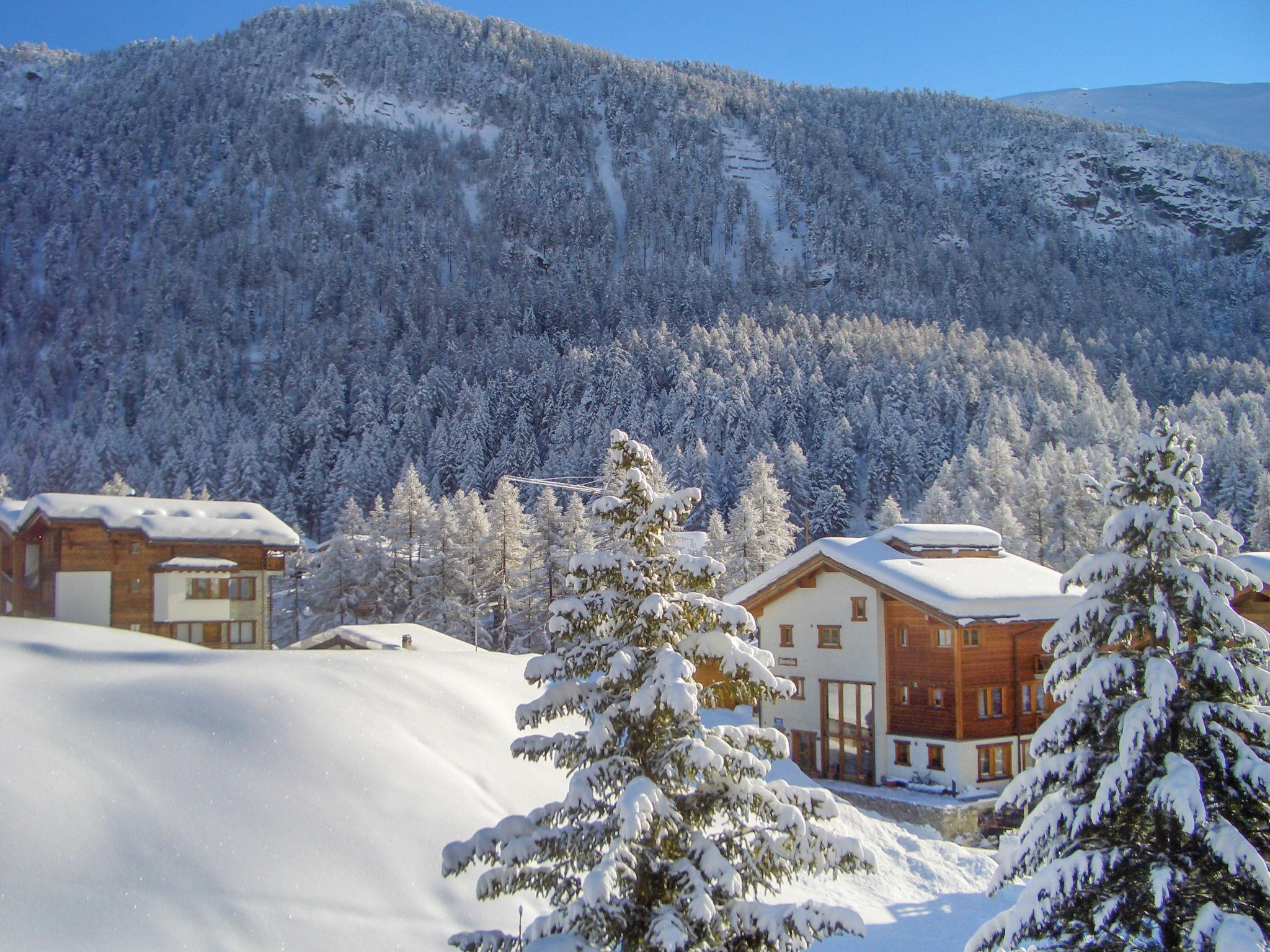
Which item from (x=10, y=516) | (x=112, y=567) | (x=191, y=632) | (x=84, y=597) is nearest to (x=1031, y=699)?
(x=191, y=632)

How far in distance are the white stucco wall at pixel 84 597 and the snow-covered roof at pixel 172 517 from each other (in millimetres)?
2077

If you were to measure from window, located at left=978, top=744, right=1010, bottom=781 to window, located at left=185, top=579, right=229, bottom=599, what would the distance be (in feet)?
92.2

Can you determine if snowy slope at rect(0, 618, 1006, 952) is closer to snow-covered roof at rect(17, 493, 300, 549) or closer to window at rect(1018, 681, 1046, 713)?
window at rect(1018, 681, 1046, 713)

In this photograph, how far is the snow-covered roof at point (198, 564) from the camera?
34.0 m

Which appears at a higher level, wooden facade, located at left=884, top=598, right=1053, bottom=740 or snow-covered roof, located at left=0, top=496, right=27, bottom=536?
snow-covered roof, located at left=0, top=496, right=27, bottom=536

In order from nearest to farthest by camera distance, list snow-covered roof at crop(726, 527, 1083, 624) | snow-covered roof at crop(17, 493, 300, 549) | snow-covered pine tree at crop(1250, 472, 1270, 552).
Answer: snow-covered roof at crop(726, 527, 1083, 624) → snow-covered roof at crop(17, 493, 300, 549) → snow-covered pine tree at crop(1250, 472, 1270, 552)

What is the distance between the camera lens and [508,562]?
61.2 m

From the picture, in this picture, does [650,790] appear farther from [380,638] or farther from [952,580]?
[380,638]

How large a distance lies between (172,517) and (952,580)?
28982mm

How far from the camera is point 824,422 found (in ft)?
387

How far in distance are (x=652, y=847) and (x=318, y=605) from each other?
193 ft

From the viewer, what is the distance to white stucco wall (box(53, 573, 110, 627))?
33.1 metres

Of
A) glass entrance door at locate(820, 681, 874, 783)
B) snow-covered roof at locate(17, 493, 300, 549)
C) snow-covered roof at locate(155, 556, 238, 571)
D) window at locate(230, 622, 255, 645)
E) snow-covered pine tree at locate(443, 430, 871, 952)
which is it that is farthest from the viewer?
window at locate(230, 622, 255, 645)

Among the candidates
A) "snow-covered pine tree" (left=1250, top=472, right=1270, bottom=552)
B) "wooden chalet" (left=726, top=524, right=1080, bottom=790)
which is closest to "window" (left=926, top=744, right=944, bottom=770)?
"wooden chalet" (left=726, top=524, right=1080, bottom=790)
